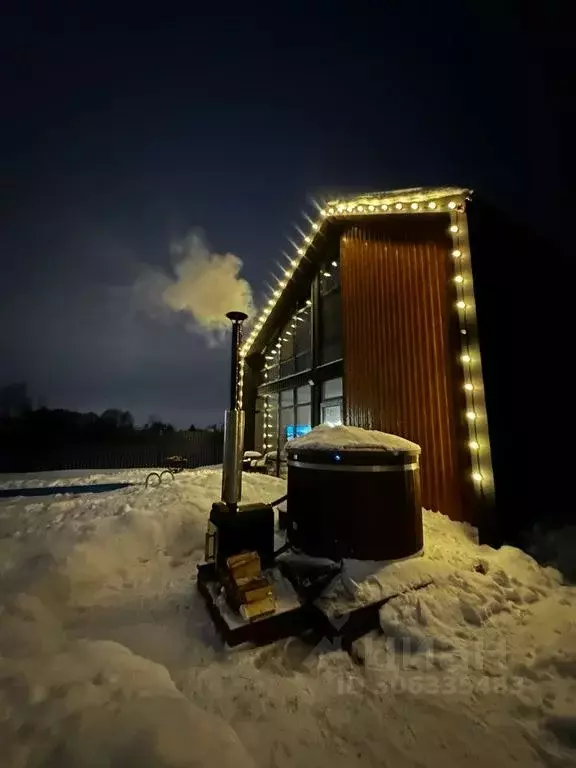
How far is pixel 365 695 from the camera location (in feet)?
8.63

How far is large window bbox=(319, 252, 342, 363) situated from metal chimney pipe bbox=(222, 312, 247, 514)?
522 centimetres

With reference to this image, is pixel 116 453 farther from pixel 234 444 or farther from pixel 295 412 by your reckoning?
pixel 234 444

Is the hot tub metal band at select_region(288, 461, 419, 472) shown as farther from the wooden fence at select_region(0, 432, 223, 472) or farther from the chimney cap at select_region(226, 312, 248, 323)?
the wooden fence at select_region(0, 432, 223, 472)

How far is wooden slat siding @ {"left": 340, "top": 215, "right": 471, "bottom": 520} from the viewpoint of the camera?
20.4ft

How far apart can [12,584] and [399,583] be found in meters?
4.33

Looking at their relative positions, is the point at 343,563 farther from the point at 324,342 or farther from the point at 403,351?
the point at 324,342

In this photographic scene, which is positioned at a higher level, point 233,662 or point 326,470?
point 326,470

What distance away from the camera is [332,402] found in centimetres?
1002

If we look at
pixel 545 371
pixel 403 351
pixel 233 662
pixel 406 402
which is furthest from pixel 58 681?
pixel 545 371

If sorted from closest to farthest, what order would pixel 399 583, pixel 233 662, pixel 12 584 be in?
pixel 233 662 < pixel 399 583 < pixel 12 584

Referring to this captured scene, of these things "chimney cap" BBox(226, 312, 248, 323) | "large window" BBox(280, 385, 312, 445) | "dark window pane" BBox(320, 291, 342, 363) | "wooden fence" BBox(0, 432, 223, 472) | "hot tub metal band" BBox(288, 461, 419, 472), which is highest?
"dark window pane" BBox(320, 291, 342, 363)

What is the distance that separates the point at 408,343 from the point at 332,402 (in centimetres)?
341

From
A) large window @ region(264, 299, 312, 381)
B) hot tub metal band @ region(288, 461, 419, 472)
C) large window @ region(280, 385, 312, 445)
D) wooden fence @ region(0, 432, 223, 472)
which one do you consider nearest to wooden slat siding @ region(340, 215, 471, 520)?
hot tub metal band @ region(288, 461, 419, 472)

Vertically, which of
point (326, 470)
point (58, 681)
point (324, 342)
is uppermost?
point (324, 342)
